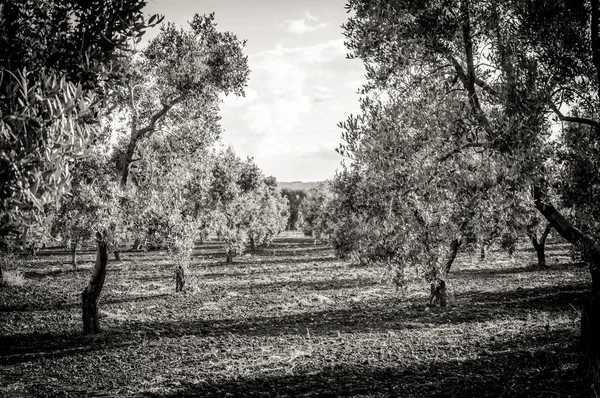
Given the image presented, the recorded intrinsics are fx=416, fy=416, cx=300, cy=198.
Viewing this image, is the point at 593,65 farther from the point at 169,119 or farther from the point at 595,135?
the point at 169,119

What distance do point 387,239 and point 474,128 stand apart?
3.92m

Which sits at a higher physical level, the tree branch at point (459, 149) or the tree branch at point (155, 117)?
the tree branch at point (155, 117)

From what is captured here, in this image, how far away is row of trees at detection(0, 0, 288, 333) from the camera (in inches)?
228

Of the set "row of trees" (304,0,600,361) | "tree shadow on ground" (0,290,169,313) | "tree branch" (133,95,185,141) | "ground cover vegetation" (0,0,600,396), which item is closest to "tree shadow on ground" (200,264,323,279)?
"tree shadow on ground" (0,290,169,313)

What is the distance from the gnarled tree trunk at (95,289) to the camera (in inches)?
667

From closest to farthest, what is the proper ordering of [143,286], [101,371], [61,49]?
[61,49]
[101,371]
[143,286]

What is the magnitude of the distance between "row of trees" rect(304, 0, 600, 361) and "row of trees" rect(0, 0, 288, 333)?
6080mm

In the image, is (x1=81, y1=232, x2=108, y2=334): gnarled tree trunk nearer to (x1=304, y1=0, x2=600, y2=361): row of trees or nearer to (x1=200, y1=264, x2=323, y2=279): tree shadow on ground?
(x1=304, y1=0, x2=600, y2=361): row of trees

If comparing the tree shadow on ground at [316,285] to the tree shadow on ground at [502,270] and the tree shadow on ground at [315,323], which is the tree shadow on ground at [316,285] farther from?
the tree shadow on ground at [502,270]

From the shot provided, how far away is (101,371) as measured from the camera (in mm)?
13609

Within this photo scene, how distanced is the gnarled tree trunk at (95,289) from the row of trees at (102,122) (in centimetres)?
4

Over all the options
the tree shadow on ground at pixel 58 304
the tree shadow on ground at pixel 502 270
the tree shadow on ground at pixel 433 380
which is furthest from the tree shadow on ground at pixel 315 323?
the tree shadow on ground at pixel 502 270

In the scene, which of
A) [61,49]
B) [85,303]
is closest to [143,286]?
[85,303]

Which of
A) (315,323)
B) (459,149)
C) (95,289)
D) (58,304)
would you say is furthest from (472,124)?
(58,304)
